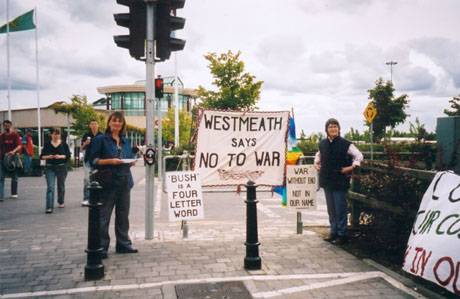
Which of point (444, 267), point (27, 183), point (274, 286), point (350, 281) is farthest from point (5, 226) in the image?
point (27, 183)

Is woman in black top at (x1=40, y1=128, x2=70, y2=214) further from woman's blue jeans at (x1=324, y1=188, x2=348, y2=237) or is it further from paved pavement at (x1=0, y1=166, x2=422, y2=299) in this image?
woman's blue jeans at (x1=324, y1=188, x2=348, y2=237)

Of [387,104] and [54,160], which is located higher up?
[387,104]

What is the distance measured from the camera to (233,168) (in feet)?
22.9

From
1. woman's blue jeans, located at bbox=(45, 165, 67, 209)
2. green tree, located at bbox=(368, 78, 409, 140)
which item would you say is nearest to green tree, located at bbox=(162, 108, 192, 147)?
green tree, located at bbox=(368, 78, 409, 140)

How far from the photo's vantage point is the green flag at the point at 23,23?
1097 inches

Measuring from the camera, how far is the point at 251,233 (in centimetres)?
548

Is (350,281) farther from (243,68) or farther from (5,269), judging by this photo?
(243,68)

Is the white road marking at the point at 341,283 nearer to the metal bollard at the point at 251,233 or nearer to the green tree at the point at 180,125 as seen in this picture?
the metal bollard at the point at 251,233

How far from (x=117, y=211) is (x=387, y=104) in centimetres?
4826

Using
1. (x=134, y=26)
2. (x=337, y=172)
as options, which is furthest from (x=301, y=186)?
(x=134, y=26)

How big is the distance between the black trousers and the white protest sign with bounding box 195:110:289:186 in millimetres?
1275

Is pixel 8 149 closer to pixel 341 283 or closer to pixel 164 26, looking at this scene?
pixel 164 26

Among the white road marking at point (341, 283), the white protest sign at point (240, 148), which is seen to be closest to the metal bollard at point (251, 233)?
the white road marking at point (341, 283)

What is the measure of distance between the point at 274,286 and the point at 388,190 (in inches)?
77.3
